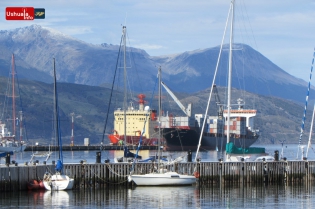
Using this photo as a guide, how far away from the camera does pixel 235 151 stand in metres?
77.4

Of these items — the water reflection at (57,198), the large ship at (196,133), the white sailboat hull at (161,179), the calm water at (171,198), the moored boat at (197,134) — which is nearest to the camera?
the calm water at (171,198)

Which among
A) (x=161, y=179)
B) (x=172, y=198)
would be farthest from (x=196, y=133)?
(x=172, y=198)

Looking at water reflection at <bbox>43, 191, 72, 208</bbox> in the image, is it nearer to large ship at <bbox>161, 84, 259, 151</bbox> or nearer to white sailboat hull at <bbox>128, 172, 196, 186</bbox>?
white sailboat hull at <bbox>128, 172, 196, 186</bbox>

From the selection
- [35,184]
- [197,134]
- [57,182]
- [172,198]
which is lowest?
[172,198]

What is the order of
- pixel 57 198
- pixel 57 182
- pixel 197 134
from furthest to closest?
pixel 197 134
pixel 57 182
pixel 57 198

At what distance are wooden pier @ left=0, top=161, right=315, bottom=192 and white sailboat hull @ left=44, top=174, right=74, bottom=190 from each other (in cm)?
98

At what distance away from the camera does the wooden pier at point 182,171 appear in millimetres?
57531

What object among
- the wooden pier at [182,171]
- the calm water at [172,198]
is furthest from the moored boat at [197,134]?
the calm water at [172,198]

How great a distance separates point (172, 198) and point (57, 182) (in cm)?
897

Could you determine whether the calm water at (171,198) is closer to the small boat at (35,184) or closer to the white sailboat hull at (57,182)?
the white sailboat hull at (57,182)

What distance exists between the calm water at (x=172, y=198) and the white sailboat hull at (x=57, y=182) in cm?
45

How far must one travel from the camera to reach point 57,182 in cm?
5838

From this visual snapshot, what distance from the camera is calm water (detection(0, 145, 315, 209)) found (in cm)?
5175

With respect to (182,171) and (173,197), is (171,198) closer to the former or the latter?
(173,197)
